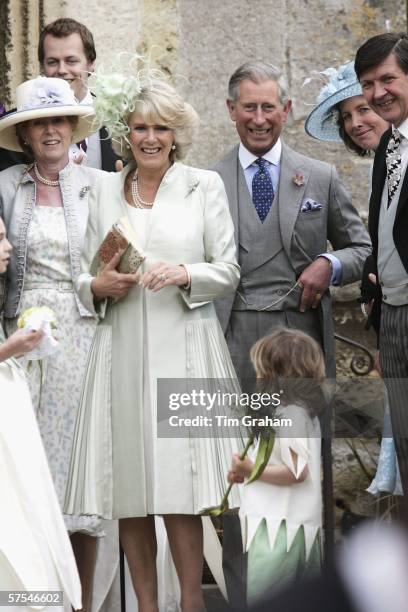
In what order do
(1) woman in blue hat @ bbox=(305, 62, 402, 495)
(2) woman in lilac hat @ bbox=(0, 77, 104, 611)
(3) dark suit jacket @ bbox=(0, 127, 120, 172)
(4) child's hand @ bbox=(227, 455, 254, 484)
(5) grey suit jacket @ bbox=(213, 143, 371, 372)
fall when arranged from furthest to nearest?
(3) dark suit jacket @ bbox=(0, 127, 120, 172) < (1) woman in blue hat @ bbox=(305, 62, 402, 495) < (5) grey suit jacket @ bbox=(213, 143, 371, 372) < (2) woman in lilac hat @ bbox=(0, 77, 104, 611) < (4) child's hand @ bbox=(227, 455, 254, 484)

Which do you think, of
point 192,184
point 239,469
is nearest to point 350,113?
point 192,184

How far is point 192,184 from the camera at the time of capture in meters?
3.47

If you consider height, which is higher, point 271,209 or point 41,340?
point 271,209

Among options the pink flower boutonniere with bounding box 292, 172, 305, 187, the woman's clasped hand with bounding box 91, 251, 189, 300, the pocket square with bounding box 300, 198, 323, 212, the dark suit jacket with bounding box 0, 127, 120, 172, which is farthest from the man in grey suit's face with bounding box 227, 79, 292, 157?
the woman's clasped hand with bounding box 91, 251, 189, 300

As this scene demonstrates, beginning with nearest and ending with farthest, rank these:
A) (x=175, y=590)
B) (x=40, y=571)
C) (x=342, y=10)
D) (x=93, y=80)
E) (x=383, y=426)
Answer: (x=40, y=571), (x=383, y=426), (x=93, y=80), (x=175, y=590), (x=342, y=10)

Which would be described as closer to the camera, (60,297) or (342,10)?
(60,297)

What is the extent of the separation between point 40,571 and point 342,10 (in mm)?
3678

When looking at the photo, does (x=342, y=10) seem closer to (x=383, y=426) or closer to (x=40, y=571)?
(x=383, y=426)

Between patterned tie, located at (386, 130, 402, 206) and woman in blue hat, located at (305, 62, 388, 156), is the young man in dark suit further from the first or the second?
patterned tie, located at (386, 130, 402, 206)

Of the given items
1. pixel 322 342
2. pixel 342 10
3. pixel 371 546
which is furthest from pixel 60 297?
pixel 371 546

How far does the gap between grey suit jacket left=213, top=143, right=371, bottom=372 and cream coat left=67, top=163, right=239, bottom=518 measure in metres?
0.55

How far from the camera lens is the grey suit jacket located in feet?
13.1

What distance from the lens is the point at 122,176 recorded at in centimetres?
352

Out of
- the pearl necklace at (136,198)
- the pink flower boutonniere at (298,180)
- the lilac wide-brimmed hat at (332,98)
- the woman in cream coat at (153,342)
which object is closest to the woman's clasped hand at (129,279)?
the woman in cream coat at (153,342)
